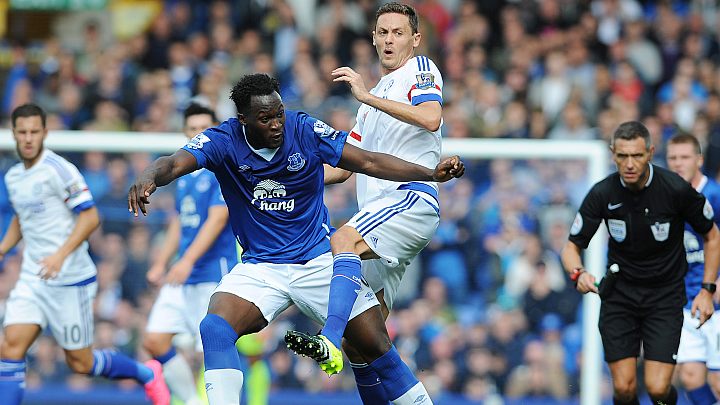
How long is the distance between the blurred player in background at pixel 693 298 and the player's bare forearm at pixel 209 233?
3.49m

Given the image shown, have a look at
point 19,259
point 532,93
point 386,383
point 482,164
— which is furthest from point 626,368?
point 532,93

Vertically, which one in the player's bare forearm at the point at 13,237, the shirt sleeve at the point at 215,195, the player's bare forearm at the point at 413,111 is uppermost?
the player's bare forearm at the point at 413,111

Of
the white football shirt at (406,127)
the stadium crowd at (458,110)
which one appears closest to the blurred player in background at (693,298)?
the stadium crowd at (458,110)

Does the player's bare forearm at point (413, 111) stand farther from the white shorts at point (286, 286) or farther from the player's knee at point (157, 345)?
the player's knee at point (157, 345)

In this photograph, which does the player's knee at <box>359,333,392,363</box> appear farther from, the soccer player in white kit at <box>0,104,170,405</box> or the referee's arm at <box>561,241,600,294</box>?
the soccer player in white kit at <box>0,104,170,405</box>

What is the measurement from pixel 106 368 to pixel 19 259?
2381 mm

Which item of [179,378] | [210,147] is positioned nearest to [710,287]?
[210,147]

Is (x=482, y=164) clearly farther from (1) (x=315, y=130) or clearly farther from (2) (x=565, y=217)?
(1) (x=315, y=130)

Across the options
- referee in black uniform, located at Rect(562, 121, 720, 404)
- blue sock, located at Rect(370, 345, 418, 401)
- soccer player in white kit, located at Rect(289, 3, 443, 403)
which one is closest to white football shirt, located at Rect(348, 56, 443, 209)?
soccer player in white kit, located at Rect(289, 3, 443, 403)

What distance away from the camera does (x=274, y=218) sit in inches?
299

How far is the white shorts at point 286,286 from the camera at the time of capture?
7434 millimetres

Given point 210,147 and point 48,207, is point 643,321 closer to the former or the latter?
point 210,147

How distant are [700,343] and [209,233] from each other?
3.90m

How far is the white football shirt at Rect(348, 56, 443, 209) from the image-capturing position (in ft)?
26.0
